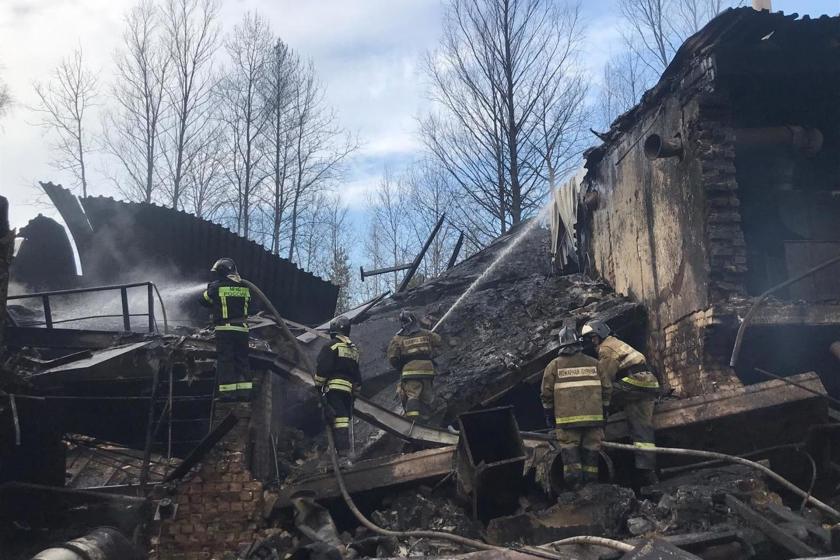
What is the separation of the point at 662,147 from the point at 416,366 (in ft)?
13.1

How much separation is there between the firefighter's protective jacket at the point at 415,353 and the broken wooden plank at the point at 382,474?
106 inches

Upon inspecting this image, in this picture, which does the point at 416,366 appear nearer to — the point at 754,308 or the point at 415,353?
the point at 415,353

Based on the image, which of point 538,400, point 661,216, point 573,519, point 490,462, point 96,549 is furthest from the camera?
point 538,400

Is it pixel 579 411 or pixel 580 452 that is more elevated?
pixel 579 411

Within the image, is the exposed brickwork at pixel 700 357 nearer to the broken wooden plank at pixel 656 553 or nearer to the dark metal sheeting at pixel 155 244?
the broken wooden plank at pixel 656 553

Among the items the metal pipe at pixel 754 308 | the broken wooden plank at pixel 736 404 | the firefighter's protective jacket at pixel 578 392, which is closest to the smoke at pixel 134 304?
the firefighter's protective jacket at pixel 578 392

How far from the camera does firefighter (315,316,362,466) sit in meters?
7.87

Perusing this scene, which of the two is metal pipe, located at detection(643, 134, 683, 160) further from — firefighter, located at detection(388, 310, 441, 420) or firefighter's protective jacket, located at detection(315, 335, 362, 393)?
firefighter's protective jacket, located at detection(315, 335, 362, 393)

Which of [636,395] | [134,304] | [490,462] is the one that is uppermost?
[134,304]

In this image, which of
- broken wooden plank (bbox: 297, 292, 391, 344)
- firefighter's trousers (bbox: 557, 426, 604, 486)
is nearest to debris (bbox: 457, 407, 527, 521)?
firefighter's trousers (bbox: 557, 426, 604, 486)

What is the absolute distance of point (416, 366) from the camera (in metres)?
9.30

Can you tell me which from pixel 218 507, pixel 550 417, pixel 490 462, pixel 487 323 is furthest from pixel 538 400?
pixel 218 507

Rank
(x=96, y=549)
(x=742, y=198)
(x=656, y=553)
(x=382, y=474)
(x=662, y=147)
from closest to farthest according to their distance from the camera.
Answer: (x=656, y=553), (x=96, y=549), (x=382, y=474), (x=662, y=147), (x=742, y=198)

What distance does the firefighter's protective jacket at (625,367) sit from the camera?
20.9 feet
